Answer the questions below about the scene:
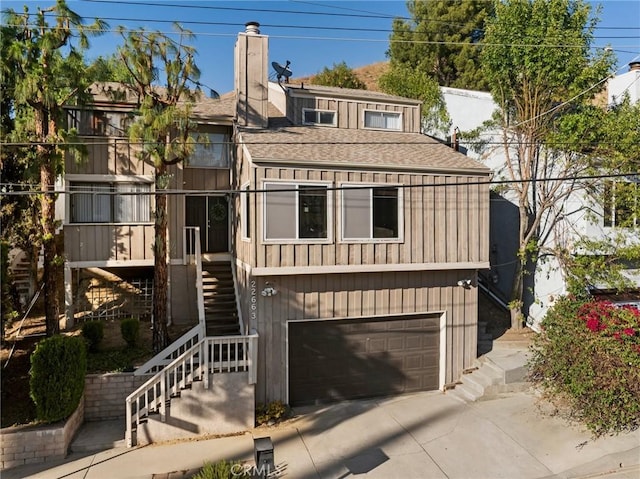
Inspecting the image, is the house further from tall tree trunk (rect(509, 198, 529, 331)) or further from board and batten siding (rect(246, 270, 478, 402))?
tall tree trunk (rect(509, 198, 529, 331))

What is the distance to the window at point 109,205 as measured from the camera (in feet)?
36.2

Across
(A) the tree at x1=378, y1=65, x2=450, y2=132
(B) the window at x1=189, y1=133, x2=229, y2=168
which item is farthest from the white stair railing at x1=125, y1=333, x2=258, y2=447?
(A) the tree at x1=378, y1=65, x2=450, y2=132

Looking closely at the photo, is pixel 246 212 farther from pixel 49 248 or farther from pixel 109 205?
pixel 109 205

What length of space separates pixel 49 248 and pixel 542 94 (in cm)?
1360

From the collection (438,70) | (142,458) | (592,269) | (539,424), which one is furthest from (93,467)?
(438,70)

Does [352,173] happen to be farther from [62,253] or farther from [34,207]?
[34,207]

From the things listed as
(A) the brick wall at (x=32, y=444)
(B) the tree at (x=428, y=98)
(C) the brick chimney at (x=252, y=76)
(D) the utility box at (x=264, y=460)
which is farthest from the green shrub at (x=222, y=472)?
(B) the tree at (x=428, y=98)

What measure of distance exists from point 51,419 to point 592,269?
41.9ft

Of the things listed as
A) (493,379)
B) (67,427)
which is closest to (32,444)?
(67,427)

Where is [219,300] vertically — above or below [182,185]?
below

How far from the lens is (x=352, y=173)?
8.91m

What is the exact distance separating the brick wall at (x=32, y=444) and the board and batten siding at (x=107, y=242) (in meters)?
4.98

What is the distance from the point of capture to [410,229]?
9.27 metres

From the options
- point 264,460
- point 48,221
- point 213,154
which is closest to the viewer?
point 264,460
